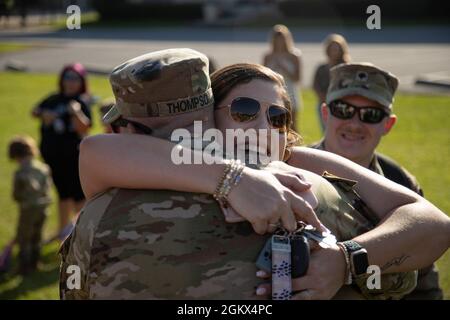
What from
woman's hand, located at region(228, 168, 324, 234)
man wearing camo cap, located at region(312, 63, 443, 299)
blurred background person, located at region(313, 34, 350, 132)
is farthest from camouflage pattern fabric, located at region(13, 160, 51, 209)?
woman's hand, located at region(228, 168, 324, 234)

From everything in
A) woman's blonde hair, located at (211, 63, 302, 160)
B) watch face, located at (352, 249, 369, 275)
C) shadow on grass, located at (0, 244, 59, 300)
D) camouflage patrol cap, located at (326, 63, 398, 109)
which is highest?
woman's blonde hair, located at (211, 63, 302, 160)

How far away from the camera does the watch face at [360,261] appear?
1890 mm

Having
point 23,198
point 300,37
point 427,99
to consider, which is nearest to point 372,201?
point 23,198

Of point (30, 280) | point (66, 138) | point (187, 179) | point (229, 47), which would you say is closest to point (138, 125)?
point (187, 179)

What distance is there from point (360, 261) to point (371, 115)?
1835 millimetres

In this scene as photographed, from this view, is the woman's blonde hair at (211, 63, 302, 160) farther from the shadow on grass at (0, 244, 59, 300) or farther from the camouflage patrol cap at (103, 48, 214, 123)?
the shadow on grass at (0, 244, 59, 300)

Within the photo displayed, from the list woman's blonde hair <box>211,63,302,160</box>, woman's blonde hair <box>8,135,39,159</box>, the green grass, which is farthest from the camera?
woman's blonde hair <box>8,135,39,159</box>

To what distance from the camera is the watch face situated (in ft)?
6.20

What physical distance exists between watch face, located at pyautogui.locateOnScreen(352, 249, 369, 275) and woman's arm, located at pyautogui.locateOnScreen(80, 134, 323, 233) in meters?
0.16

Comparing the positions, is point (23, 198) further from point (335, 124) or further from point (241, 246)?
point (241, 246)

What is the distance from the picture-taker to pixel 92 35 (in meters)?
33.8

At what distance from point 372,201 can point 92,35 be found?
3348 centimetres

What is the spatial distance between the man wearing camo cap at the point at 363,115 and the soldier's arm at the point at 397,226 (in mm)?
1364
